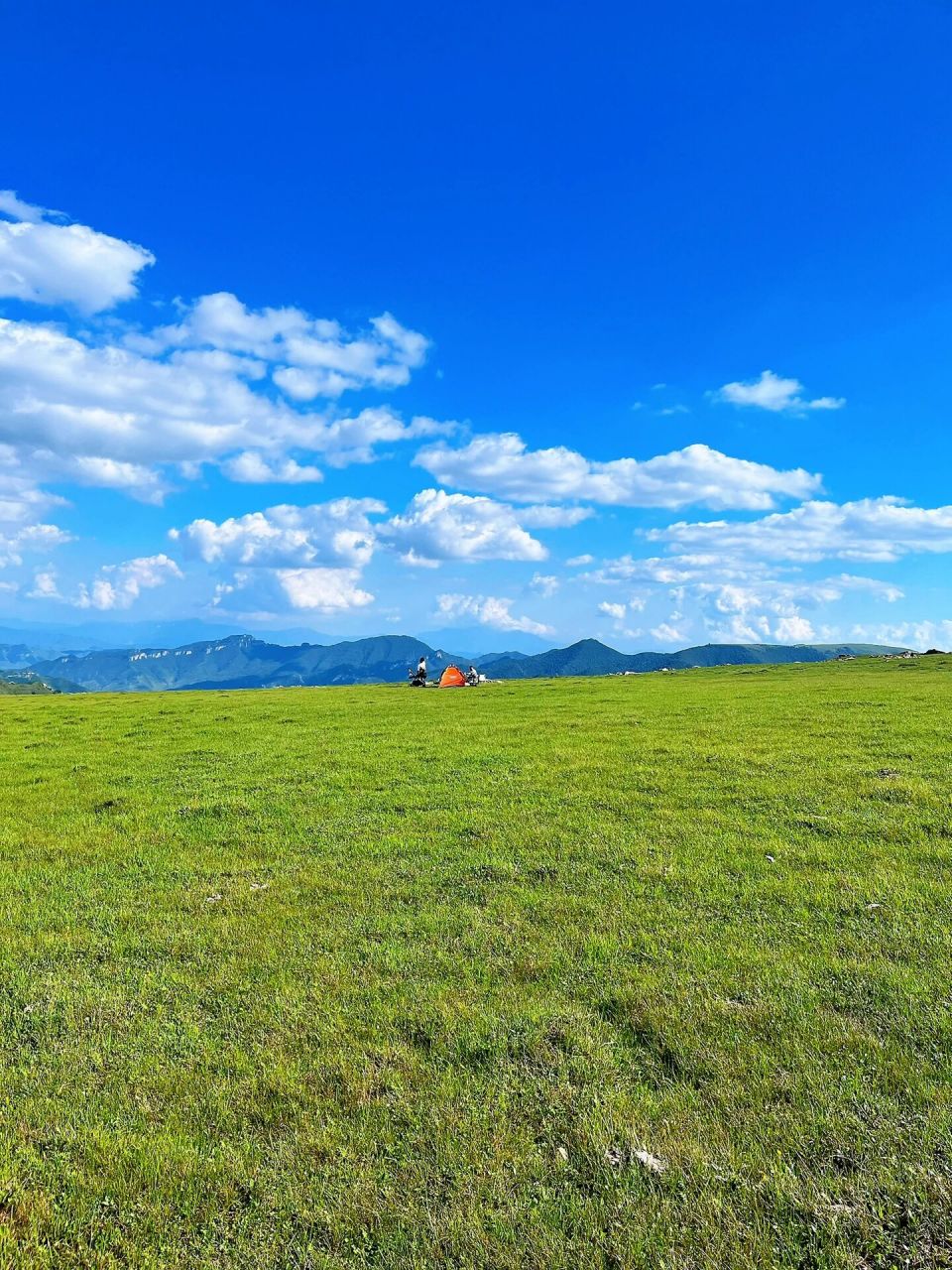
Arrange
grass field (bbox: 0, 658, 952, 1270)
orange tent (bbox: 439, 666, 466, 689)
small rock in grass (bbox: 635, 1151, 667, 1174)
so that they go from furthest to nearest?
orange tent (bbox: 439, 666, 466, 689) < small rock in grass (bbox: 635, 1151, 667, 1174) < grass field (bbox: 0, 658, 952, 1270)

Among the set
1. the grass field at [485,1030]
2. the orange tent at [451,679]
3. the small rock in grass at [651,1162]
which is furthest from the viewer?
the orange tent at [451,679]

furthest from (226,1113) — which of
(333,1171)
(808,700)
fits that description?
(808,700)

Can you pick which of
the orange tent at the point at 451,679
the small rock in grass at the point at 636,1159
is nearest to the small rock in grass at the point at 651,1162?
the small rock in grass at the point at 636,1159

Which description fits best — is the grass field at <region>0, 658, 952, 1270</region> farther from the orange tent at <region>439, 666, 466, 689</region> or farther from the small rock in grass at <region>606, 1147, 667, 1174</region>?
the orange tent at <region>439, 666, 466, 689</region>

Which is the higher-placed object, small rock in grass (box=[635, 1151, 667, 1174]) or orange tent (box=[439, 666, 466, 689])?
orange tent (box=[439, 666, 466, 689])

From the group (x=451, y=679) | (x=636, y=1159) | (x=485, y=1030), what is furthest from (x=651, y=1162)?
(x=451, y=679)

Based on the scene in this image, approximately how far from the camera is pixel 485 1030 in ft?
24.8

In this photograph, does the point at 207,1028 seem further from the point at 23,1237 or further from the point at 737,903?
the point at 737,903

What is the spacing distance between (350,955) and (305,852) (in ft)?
15.5

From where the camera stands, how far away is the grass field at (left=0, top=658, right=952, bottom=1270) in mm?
5293

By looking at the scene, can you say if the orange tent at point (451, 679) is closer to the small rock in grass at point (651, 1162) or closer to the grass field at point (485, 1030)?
the grass field at point (485, 1030)

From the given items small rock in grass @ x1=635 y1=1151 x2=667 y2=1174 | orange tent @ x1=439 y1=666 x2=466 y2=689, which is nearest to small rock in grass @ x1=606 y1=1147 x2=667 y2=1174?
small rock in grass @ x1=635 y1=1151 x2=667 y2=1174

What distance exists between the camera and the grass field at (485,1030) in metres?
5.29

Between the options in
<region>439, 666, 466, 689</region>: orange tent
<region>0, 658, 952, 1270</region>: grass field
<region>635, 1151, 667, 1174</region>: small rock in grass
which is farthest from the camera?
<region>439, 666, 466, 689</region>: orange tent
